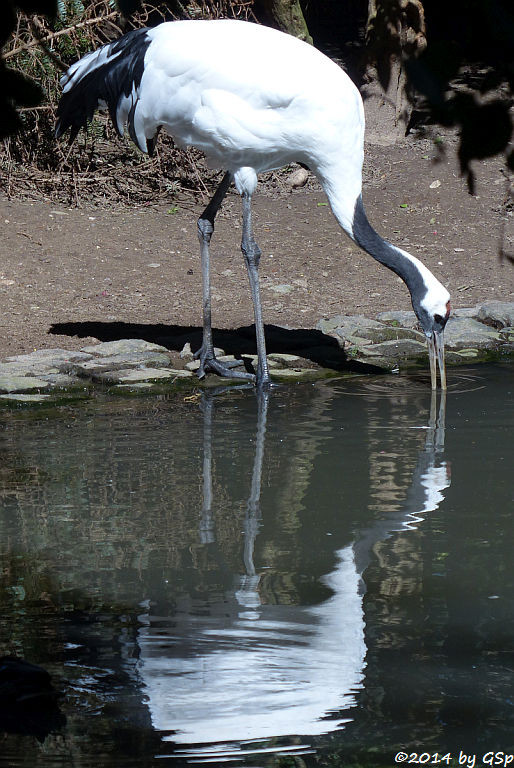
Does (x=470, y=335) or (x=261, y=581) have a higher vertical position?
(x=470, y=335)

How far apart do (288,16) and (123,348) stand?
499 centimetres

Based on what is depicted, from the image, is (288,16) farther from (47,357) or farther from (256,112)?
(47,357)

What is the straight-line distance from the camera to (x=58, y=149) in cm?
901

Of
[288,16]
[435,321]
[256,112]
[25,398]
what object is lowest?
[25,398]

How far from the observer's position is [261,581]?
125 inches

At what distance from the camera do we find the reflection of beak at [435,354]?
5402 millimetres

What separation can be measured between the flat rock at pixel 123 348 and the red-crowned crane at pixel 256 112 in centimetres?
31

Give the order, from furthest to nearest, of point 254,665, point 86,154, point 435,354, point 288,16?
point 288,16, point 86,154, point 435,354, point 254,665

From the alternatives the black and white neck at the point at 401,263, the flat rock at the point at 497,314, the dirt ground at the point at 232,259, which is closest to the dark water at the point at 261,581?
the black and white neck at the point at 401,263

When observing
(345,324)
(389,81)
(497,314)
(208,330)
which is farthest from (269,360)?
(389,81)

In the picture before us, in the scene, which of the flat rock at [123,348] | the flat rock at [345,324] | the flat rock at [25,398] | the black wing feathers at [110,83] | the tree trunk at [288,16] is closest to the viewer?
the flat rock at [25,398]

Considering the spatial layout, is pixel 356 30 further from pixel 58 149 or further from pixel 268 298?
pixel 268 298

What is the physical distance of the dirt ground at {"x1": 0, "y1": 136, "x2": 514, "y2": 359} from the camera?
682cm

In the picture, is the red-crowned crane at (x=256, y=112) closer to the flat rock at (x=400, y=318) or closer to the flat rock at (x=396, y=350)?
the flat rock at (x=396, y=350)
